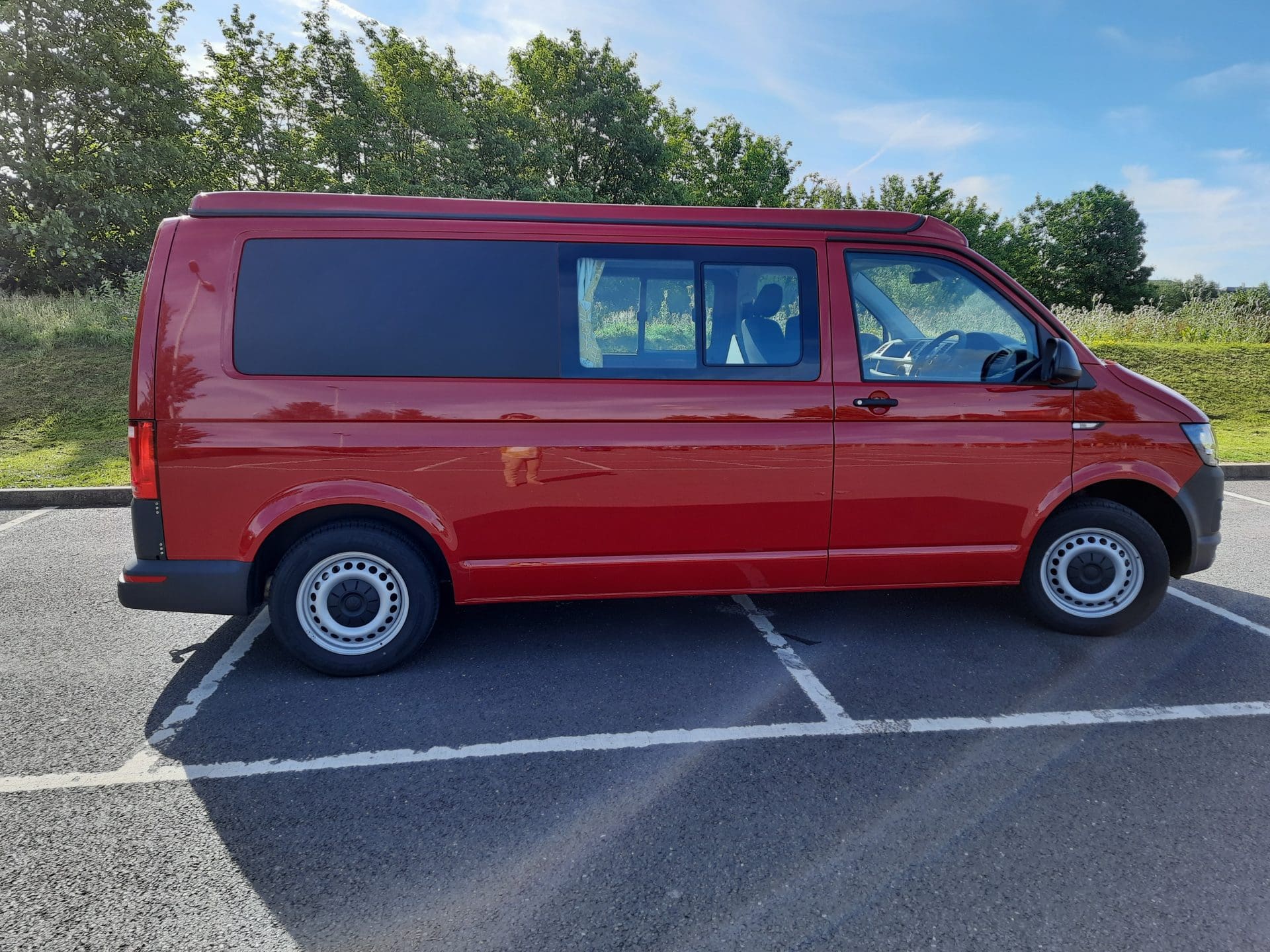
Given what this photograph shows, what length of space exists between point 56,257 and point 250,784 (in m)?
21.1

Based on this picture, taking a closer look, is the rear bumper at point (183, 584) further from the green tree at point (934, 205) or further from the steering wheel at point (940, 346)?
the green tree at point (934, 205)

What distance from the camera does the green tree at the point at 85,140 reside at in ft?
59.9

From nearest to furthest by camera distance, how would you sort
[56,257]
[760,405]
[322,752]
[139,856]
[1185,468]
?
[139,856] < [322,752] < [760,405] < [1185,468] < [56,257]

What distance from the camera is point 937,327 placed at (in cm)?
411

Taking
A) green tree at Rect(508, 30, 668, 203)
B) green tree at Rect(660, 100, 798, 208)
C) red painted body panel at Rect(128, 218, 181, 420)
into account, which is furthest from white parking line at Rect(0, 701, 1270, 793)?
green tree at Rect(660, 100, 798, 208)

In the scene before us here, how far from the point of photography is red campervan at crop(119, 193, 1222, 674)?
344 cm

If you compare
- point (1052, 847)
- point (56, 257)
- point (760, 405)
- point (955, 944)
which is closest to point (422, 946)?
point (955, 944)

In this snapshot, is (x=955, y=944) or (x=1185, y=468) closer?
(x=955, y=944)

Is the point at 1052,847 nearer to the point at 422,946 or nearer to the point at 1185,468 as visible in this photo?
the point at 422,946

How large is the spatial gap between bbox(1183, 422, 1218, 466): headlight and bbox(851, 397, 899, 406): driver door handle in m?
1.61

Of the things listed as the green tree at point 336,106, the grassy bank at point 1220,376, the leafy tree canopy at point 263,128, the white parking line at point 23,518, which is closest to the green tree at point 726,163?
the leafy tree canopy at point 263,128

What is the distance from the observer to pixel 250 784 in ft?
9.21

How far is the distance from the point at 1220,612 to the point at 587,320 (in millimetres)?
4193

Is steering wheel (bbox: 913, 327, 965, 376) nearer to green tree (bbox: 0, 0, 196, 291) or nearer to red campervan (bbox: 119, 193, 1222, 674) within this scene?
red campervan (bbox: 119, 193, 1222, 674)
